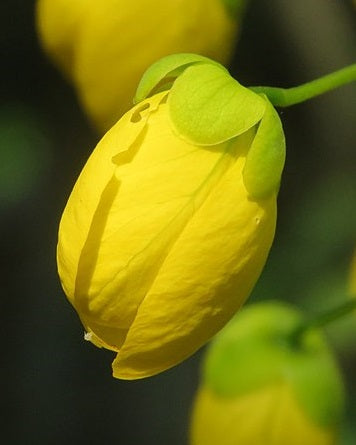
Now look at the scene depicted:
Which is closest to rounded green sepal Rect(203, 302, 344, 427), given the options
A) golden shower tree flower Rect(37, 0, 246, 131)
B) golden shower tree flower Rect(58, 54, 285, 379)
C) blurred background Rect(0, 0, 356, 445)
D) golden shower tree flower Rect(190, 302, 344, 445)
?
golden shower tree flower Rect(190, 302, 344, 445)

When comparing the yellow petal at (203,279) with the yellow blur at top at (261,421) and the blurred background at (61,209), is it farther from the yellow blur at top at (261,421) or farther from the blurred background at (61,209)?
the blurred background at (61,209)

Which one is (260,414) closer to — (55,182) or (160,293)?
(160,293)

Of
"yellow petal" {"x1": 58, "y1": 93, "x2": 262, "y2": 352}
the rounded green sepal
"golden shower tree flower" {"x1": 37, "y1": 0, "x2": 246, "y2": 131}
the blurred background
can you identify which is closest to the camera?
"yellow petal" {"x1": 58, "y1": 93, "x2": 262, "y2": 352}

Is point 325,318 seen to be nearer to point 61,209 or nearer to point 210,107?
point 210,107

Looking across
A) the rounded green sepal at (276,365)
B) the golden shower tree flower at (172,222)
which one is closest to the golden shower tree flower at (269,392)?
the rounded green sepal at (276,365)

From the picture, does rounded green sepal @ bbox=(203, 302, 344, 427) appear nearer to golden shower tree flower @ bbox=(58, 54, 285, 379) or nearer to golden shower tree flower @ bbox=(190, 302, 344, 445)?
golden shower tree flower @ bbox=(190, 302, 344, 445)

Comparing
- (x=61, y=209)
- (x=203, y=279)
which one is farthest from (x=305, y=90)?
(x=61, y=209)
